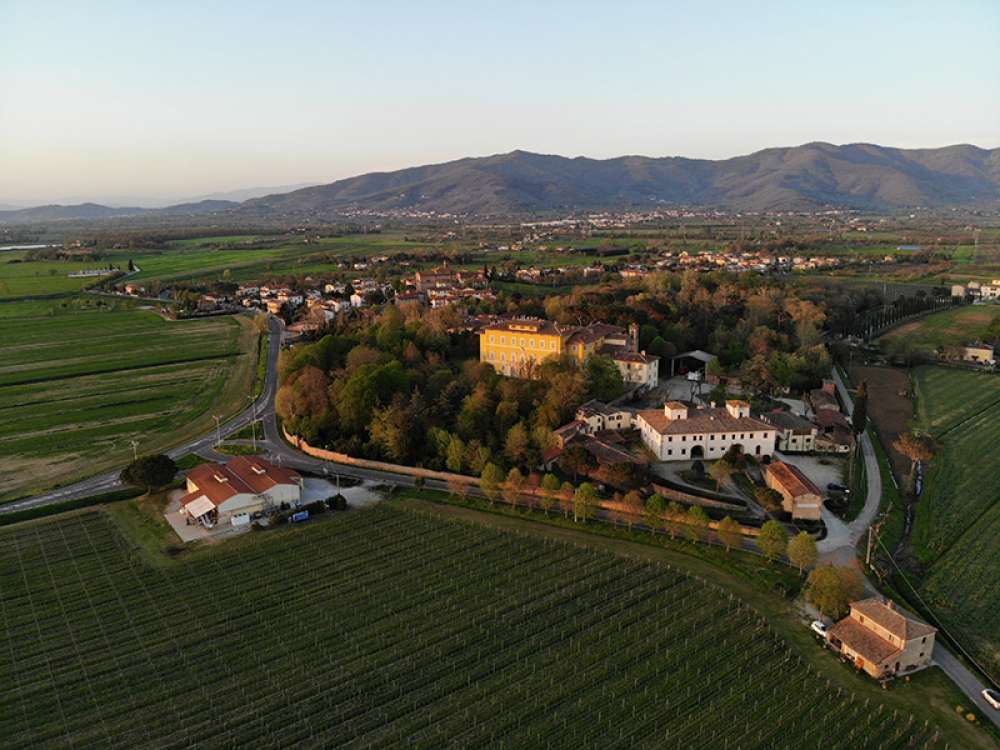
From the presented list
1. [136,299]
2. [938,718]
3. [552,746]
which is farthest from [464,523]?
[136,299]

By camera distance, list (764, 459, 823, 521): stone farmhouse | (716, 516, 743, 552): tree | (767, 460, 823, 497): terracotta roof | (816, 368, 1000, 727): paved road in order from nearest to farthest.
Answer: (816, 368, 1000, 727): paved road, (716, 516, 743, 552): tree, (764, 459, 823, 521): stone farmhouse, (767, 460, 823, 497): terracotta roof

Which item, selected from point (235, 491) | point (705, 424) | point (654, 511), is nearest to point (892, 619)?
point (654, 511)

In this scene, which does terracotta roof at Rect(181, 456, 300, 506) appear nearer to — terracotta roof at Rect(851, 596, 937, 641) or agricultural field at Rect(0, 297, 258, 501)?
agricultural field at Rect(0, 297, 258, 501)

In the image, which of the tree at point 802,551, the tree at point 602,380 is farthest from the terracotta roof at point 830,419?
the tree at point 802,551

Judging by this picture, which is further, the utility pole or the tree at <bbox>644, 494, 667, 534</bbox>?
the utility pole

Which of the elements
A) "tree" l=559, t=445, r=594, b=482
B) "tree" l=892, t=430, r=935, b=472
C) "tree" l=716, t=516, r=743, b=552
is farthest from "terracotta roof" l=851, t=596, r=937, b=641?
"tree" l=892, t=430, r=935, b=472

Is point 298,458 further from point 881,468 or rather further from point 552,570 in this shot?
point 881,468

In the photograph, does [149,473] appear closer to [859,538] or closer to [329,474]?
[329,474]
